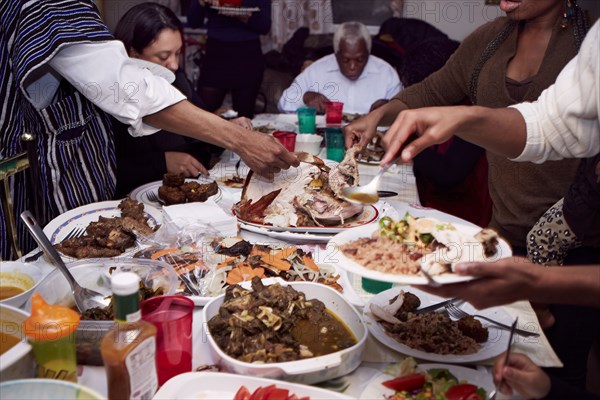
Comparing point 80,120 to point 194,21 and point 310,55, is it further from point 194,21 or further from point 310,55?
point 310,55

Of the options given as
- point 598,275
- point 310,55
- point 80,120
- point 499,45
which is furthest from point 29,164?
point 310,55

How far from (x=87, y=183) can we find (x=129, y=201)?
12.0 inches

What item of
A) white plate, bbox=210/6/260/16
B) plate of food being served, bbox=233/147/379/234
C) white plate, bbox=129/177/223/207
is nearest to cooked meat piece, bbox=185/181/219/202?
white plate, bbox=129/177/223/207

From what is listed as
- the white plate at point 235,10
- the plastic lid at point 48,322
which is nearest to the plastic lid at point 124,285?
the plastic lid at point 48,322

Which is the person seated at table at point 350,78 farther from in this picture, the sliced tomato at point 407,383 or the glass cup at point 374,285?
the sliced tomato at point 407,383

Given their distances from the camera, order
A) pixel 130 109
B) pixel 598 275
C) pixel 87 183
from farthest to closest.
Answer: pixel 87 183 → pixel 130 109 → pixel 598 275

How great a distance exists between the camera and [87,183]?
99.8 inches

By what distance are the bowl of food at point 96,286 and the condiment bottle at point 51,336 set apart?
14 centimetres

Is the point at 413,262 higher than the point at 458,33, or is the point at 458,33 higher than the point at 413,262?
the point at 458,33

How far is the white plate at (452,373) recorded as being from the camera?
1.38 m

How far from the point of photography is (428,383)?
1404 mm

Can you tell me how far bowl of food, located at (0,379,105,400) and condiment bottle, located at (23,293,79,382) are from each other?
0.08 meters

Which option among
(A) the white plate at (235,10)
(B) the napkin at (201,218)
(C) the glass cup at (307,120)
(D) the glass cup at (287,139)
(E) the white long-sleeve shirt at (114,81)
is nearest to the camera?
(E) the white long-sleeve shirt at (114,81)

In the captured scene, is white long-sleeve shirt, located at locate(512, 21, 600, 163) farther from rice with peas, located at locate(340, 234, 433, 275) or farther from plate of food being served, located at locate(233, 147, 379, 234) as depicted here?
plate of food being served, located at locate(233, 147, 379, 234)
